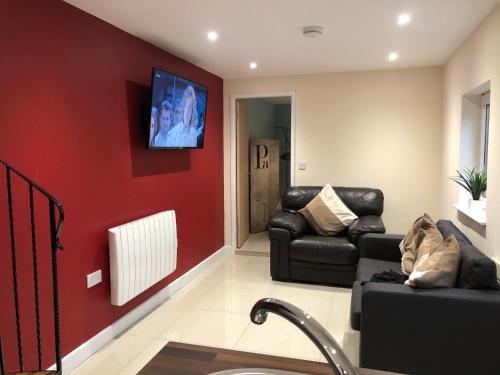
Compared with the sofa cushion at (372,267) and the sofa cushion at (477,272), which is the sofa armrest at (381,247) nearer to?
the sofa cushion at (372,267)

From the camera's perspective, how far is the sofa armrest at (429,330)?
7.02 ft

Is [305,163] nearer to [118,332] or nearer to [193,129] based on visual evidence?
[193,129]

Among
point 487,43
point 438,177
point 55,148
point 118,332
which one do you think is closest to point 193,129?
point 55,148

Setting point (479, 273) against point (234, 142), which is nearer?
point (479, 273)

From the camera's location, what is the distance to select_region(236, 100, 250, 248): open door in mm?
5525

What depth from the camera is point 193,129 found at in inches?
162

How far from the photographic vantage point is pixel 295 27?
316cm

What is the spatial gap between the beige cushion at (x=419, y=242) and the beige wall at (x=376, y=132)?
1813 millimetres

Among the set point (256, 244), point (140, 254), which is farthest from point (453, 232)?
point (256, 244)

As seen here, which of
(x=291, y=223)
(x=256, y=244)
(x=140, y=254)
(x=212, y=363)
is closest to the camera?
(x=212, y=363)

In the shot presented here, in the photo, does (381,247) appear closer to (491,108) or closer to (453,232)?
(453,232)

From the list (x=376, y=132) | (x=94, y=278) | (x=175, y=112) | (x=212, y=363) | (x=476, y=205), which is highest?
(x=175, y=112)

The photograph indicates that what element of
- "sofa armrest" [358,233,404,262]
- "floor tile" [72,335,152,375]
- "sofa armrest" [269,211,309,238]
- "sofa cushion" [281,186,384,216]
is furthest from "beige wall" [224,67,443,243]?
"floor tile" [72,335,152,375]

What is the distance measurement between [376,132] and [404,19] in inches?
82.0
